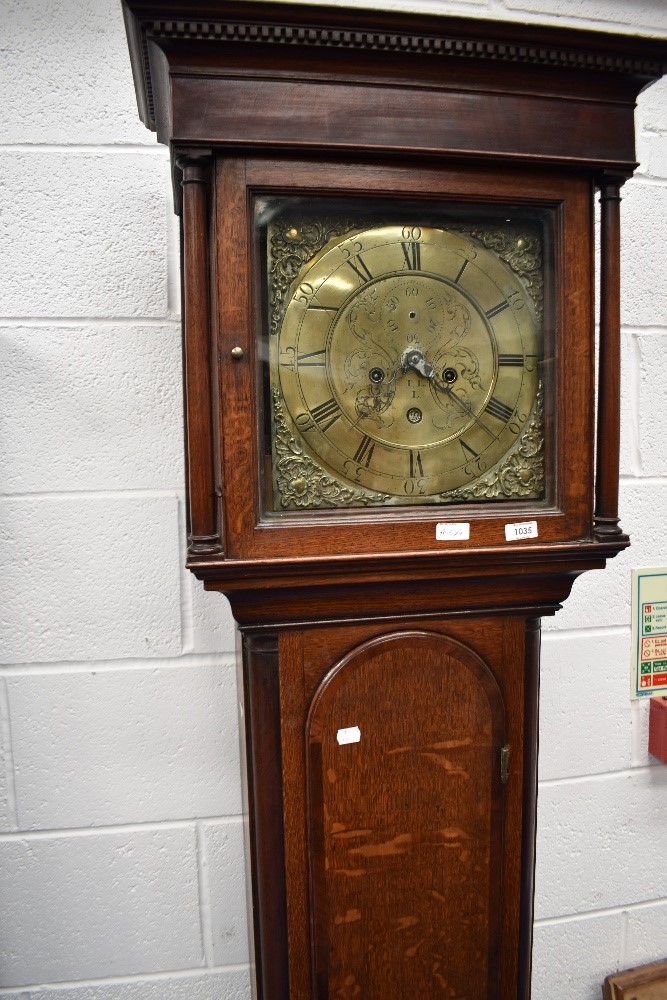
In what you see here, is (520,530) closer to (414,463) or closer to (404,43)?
(414,463)

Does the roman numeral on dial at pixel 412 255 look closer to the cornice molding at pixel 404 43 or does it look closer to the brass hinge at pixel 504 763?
the cornice molding at pixel 404 43

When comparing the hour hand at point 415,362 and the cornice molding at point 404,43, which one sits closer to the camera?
the cornice molding at point 404,43

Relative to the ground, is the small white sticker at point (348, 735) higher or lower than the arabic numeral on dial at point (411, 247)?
lower

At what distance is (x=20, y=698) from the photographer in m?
1.05

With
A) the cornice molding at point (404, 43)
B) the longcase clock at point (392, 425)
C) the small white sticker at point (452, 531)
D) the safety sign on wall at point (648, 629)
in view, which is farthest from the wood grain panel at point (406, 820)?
the cornice molding at point (404, 43)

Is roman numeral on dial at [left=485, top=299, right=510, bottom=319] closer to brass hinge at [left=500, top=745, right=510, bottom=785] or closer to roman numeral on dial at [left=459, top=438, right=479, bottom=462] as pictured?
roman numeral on dial at [left=459, top=438, right=479, bottom=462]

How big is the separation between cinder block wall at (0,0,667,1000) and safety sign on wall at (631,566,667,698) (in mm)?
32

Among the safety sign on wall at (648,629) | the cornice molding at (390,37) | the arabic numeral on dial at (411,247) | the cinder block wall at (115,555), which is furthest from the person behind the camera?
the safety sign on wall at (648,629)

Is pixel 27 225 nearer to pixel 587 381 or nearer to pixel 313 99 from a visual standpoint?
pixel 313 99

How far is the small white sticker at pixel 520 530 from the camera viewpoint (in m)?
0.78

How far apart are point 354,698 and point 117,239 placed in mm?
738

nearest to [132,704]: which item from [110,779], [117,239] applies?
[110,779]

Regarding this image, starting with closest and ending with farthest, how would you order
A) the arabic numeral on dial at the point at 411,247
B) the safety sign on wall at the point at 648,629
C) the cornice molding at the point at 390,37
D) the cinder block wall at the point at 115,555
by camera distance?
the cornice molding at the point at 390,37 < the arabic numeral on dial at the point at 411,247 < the cinder block wall at the point at 115,555 < the safety sign on wall at the point at 648,629

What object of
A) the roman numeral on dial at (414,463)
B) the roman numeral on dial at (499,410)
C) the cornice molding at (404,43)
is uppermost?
the cornice molding at (404,43)
